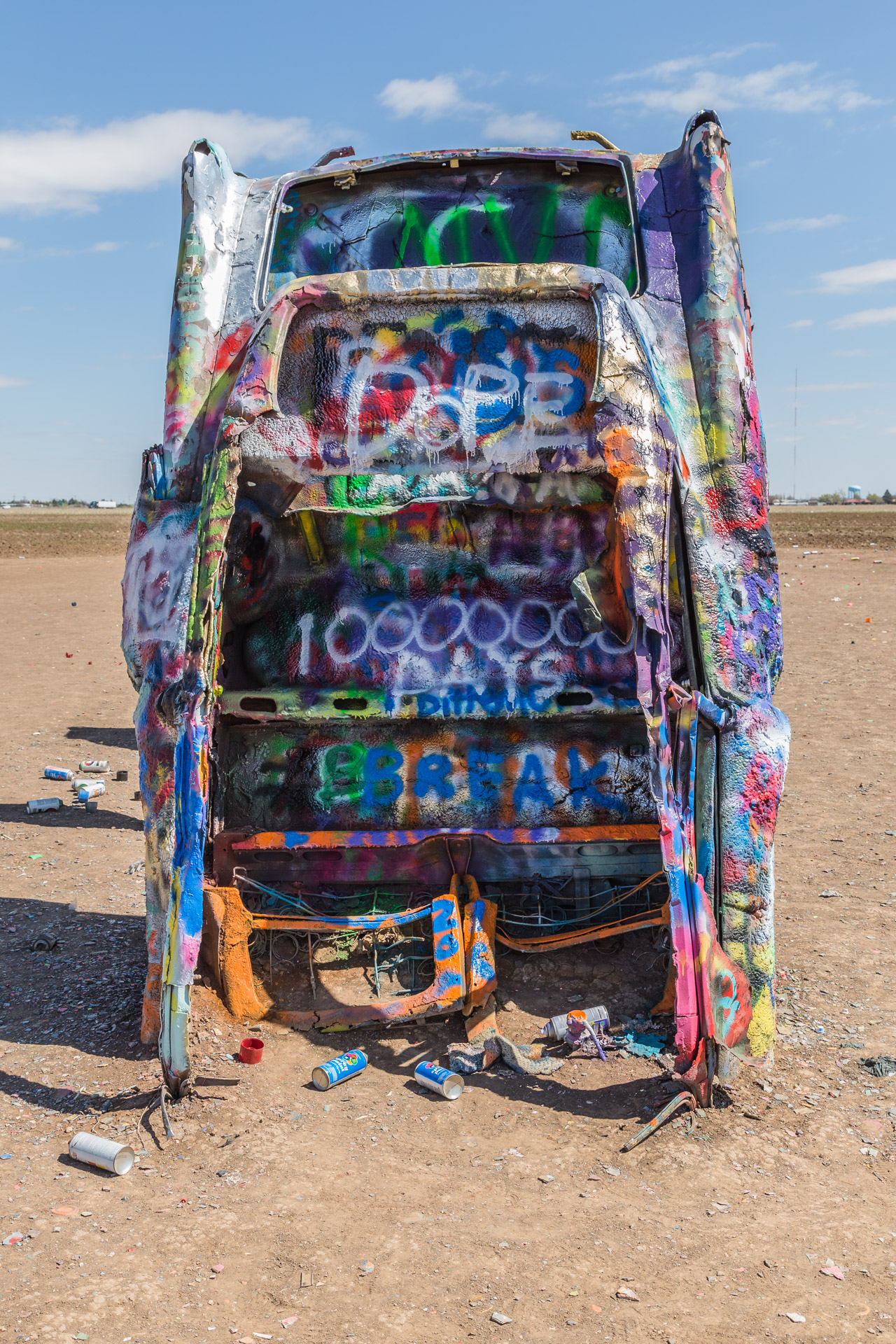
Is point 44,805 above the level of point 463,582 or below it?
below

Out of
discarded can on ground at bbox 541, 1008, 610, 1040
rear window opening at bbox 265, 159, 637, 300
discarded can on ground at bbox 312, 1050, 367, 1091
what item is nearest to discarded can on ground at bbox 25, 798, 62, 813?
discarded can on ground at bbox 312, 1050, 367, 1091

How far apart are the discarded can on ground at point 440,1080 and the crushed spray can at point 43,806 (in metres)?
4.09

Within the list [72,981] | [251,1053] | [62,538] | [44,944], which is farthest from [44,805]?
[62,538]

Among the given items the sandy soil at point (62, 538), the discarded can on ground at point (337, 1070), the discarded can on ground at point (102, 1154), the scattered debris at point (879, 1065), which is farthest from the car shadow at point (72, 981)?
the sandy soil at point (62, 538)

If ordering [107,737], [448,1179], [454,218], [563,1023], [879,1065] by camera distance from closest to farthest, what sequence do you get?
[448,1179], [879,1065], [563,1023], [454,218], [107,737]

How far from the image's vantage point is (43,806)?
23.4 ft

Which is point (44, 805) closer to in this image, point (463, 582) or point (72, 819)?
point (72, 819)

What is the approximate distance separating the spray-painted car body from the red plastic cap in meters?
0.29

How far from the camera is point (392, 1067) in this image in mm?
3939

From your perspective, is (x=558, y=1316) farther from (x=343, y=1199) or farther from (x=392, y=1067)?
(x=392, y=1067)

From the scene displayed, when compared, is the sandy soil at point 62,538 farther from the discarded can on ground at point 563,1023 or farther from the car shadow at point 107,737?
the discarded can on ground at point 563,1023

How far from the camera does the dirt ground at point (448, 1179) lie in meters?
2.72

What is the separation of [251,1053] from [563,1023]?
107 centimetres

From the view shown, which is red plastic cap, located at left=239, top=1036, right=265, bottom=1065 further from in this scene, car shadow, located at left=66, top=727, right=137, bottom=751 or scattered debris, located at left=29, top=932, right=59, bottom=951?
car shadow, located at left=66, top=727, right=137, bottom=751
